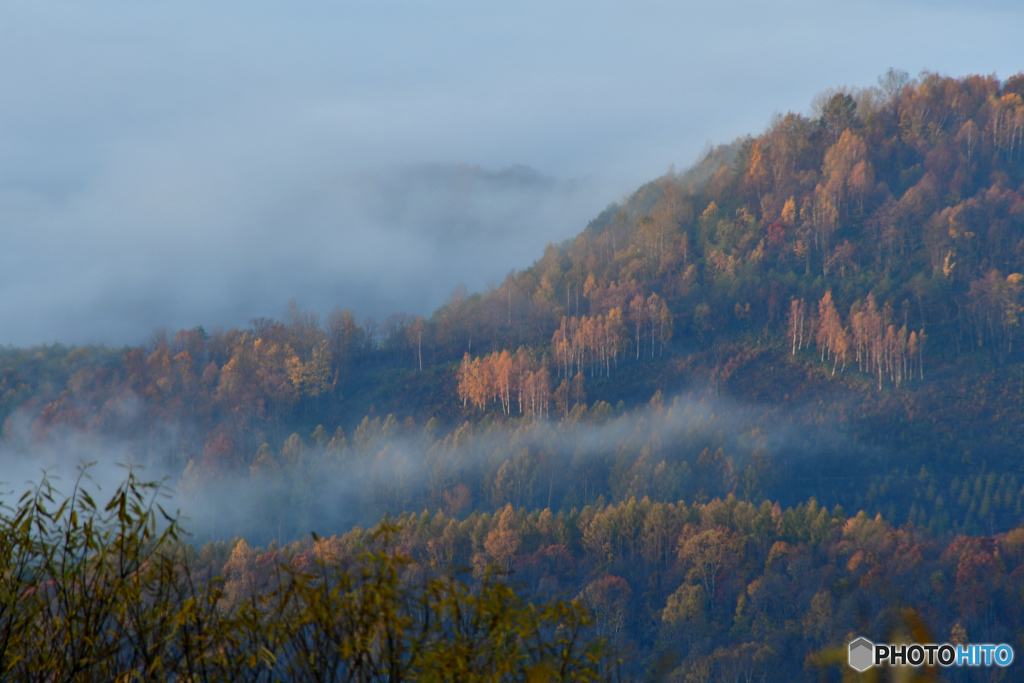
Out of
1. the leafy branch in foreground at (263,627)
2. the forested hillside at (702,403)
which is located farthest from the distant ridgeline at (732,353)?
the leafy branch in foreground at (263,627)

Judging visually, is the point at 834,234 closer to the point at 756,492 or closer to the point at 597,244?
the point at 597,244

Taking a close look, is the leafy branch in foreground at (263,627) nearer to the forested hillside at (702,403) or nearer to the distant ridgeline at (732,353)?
the forested hillside at (702,403)

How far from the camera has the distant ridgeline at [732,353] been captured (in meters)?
98.0

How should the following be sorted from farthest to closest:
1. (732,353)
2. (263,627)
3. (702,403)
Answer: (732,353), (702,403), (263,627)

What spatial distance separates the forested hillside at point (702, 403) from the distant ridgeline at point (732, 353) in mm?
478

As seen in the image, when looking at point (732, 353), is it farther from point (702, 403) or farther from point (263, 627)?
point (263, 627)

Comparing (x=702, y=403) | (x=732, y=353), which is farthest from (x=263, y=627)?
(x=732, y=353)

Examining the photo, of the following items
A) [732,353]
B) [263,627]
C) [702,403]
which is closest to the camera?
[263,627]

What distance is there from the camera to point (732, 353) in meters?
120

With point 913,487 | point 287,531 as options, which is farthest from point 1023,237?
point 287,531

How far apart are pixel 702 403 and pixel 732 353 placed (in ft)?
50.2

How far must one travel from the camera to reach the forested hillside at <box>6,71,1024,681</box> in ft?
226

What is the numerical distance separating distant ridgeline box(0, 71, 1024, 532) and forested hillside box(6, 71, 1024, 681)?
0.48 meters

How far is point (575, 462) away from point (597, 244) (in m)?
67.5
